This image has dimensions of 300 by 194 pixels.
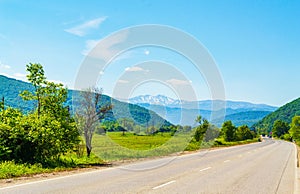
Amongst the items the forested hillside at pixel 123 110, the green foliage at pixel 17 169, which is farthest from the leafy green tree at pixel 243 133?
the green foliage at pixel 17 169

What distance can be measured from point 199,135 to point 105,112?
3772 centimetres

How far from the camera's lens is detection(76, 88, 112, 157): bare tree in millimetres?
19828

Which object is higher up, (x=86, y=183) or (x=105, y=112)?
(x=105, y=112)

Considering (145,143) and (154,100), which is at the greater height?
(154,100)

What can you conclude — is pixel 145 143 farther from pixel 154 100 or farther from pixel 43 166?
pixel 43 166

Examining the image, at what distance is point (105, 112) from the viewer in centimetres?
2033

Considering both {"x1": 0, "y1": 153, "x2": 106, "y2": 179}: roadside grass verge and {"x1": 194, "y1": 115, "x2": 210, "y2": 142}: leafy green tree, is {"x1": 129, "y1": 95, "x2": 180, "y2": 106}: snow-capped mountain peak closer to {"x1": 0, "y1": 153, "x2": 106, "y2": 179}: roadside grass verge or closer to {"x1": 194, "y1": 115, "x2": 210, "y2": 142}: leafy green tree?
{"x1": 0, "y1": 153, "x2": 106, "y2": 179}: roadside grass verge

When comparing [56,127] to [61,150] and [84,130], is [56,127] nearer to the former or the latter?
[61,150]

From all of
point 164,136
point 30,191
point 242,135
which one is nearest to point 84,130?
point 30,191

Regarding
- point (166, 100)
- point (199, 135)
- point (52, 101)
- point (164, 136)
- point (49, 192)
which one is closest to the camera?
point (49, 192)

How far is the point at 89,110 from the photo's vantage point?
20016 mm

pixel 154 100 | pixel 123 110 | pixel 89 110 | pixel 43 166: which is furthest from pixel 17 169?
pixel 154 100

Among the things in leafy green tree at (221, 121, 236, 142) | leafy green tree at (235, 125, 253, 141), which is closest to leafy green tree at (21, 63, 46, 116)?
leafy green tree at (221, 121, 236, 142)

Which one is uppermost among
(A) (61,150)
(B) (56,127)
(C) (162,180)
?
(B) (56,127)
